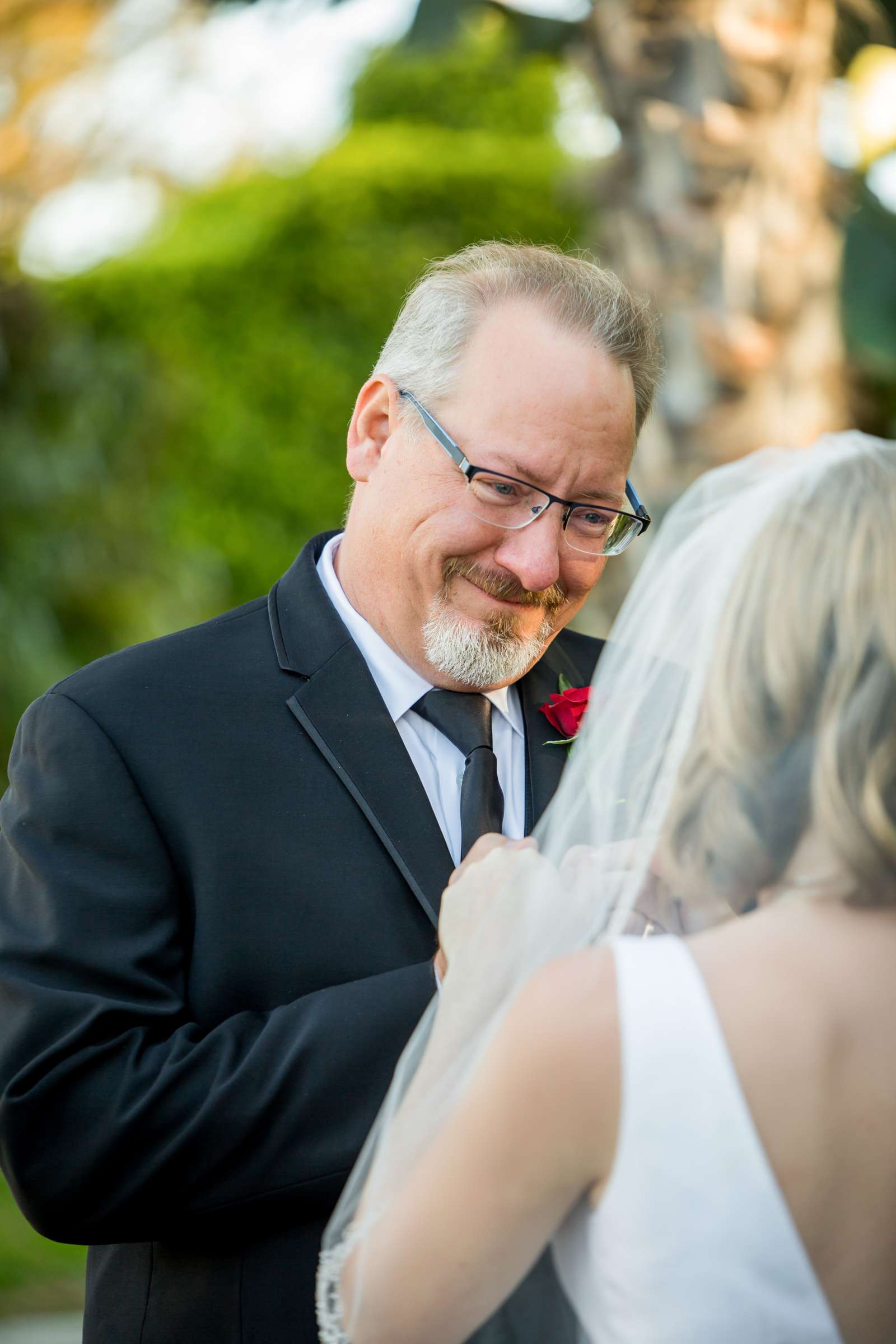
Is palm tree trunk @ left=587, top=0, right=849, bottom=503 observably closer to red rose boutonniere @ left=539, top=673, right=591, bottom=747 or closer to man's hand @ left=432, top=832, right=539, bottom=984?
red rose boutonniere @ left=539, top=673, right=591, bottom=747

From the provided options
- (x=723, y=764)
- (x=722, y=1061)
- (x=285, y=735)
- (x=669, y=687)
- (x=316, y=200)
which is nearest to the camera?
(x=722, y=1061)

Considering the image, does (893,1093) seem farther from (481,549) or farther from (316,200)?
(316,200)

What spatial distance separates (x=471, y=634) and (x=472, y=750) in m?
0.21

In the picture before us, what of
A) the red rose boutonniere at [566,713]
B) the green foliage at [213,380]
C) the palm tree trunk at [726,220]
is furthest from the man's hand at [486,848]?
the green foliage at [213,380]

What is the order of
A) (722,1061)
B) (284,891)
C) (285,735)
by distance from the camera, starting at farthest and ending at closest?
1. (285,735)
2. (284,891)
3. (722,1061)

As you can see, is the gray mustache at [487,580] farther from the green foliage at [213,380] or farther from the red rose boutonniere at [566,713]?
the green foliage at [213,380]

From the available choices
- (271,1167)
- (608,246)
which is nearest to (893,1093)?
(271,1167)

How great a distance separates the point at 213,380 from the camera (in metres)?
7.88

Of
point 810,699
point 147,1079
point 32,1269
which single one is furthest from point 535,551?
point 32,1269

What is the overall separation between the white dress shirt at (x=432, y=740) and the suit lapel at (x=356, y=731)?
41 millimetres

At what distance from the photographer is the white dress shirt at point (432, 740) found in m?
2.33

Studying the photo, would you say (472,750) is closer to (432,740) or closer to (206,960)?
(432,740)

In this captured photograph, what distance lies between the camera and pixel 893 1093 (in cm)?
139

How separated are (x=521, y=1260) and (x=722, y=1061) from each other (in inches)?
12.6
